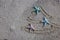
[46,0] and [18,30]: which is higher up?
[46,0]

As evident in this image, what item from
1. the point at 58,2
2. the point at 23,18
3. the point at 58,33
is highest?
the point at 58,2

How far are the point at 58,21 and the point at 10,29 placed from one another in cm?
67

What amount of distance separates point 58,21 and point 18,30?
571mm

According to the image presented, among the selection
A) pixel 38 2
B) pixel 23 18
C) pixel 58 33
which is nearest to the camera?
pixel 58 33

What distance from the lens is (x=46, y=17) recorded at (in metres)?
2.74

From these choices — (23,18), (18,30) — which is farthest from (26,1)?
(18,30)

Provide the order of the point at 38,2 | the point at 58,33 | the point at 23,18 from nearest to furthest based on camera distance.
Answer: the point at 58,33 → the point at 23,18 → the point at 38,2

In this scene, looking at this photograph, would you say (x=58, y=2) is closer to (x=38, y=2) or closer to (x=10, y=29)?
(x=38, y=2)

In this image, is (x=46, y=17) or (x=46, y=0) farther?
(x=46, y=0)

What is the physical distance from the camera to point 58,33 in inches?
99.4

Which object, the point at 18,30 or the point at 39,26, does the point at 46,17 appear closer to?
the point at 39,26

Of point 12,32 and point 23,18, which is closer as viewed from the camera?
point 12,32

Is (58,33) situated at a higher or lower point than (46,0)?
lower

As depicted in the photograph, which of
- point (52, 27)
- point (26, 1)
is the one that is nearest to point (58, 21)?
point (52, 27)
